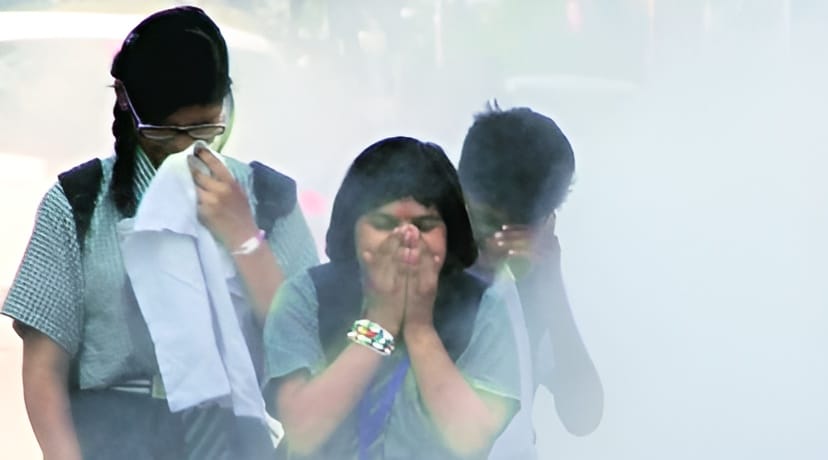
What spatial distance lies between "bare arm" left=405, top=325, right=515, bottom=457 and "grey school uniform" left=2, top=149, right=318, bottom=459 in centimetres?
38

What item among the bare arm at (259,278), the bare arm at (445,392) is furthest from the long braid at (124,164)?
the bare arm at (445,392)

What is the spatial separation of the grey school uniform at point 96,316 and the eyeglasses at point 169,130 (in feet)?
0.13

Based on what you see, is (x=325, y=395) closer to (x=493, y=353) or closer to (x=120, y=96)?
(x=493, y=353)

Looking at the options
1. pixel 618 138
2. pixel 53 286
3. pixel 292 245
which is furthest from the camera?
pixel 618 138

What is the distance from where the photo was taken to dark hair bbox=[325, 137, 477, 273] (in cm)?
173

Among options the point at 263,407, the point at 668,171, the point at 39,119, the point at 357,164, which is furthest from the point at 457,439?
the point at 39,119

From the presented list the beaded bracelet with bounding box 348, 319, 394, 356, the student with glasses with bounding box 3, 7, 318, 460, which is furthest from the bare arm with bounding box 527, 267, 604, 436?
the student with glasses with bounding box 3, 7, 318, 460

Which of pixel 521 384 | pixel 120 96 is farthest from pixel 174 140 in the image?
pixel 521 384

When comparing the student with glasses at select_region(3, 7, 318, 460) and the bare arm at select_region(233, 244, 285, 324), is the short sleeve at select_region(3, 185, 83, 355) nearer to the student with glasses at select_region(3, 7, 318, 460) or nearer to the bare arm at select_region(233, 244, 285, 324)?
the student with glasses at select_region(3, 7, 318, 460)

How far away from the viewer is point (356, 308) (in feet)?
5.66

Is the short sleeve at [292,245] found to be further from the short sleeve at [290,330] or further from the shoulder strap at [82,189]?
the shoulder strap at [82,189]

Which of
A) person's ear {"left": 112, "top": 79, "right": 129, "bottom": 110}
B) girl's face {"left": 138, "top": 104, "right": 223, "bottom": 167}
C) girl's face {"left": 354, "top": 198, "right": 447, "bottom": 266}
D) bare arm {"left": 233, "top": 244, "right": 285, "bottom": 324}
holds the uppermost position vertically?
person's ear {"left": 112, "top": 79, "right": 129, "bottom": 110}

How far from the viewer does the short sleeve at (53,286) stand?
167 centimetres

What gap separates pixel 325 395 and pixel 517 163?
18.9 inches
